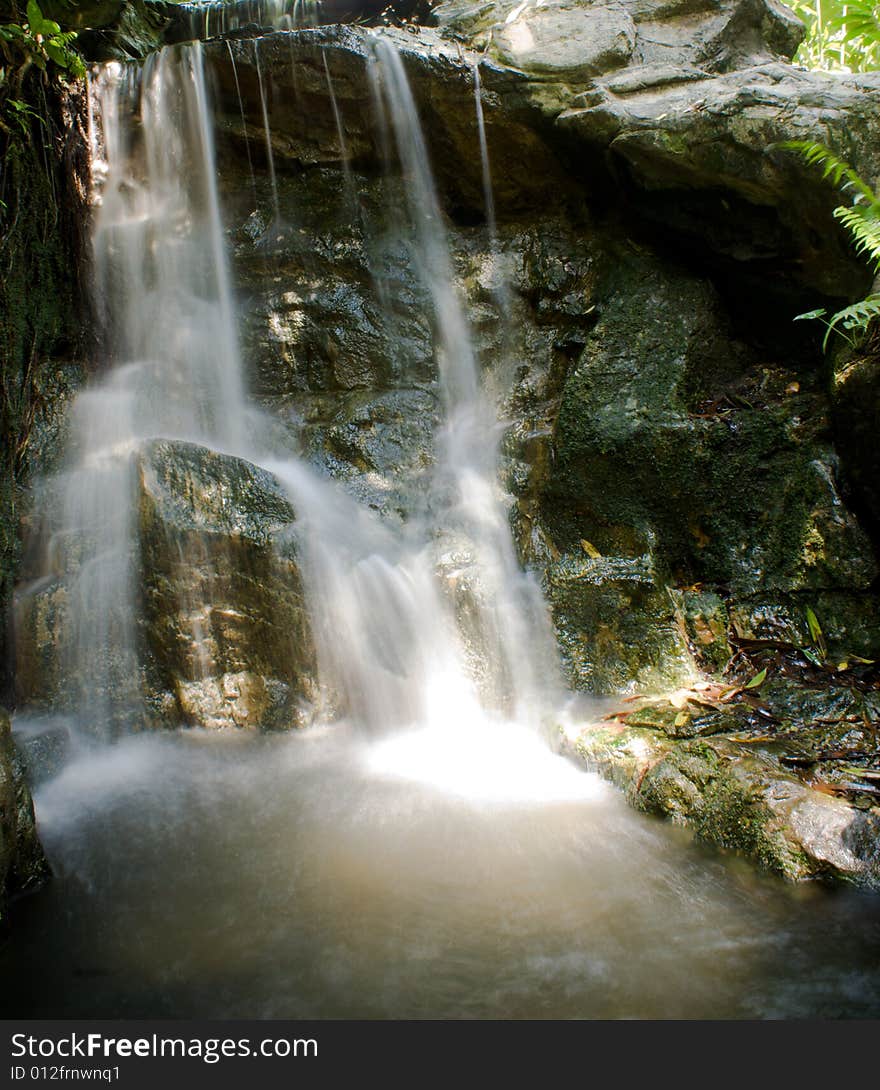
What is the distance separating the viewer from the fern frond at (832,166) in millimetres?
3887

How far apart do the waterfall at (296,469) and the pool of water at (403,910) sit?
67 cm

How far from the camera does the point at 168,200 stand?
5852 mm

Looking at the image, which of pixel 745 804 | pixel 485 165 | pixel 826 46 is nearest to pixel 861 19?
pixel 485 165

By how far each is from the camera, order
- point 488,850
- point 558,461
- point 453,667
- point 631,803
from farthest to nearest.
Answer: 1. point 558,461
2. point 453,667
3. point 631,803
4. point 488,850

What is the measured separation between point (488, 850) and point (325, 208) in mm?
5310

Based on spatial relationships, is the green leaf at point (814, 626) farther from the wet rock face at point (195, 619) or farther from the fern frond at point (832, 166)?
the wet rock face at point (195, 619)

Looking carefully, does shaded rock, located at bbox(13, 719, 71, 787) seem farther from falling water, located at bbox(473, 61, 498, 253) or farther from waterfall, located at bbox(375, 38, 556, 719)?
falling water, located at bbox(473, 61, 498, 253)

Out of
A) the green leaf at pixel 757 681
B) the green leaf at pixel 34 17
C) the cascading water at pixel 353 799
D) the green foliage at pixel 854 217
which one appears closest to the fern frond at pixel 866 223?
the green foliage at pixel 854 217

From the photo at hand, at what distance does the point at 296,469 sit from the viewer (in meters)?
5.25

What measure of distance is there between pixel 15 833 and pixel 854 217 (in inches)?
192

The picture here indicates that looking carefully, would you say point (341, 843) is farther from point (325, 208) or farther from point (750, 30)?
point (750, 30)

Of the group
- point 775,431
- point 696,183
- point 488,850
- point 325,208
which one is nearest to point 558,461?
point 775,431

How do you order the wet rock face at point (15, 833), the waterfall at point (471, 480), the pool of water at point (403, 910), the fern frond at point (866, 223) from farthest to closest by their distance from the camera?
the waterfall at point (471, 480) → the fern frond at point (866, 223) → the wet rock face at point (15, 833) → the pool of water at point (403, 910)

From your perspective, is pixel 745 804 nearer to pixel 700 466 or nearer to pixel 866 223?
pixel 700 466
